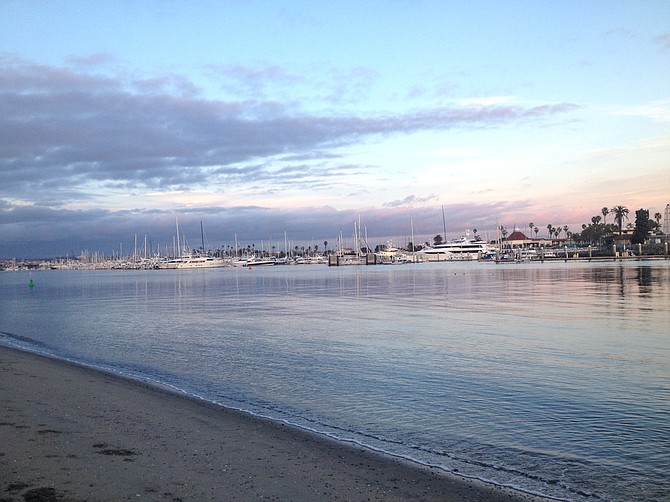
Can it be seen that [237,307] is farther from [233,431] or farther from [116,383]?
[233,431]

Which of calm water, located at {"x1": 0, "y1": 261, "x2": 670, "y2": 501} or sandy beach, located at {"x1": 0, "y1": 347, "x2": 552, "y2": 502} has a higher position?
sandy beach, located at {"x1": 0, "y1": 347, "x2": 552, "y2": 502}

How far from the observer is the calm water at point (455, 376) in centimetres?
1034

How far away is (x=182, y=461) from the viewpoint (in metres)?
9.43

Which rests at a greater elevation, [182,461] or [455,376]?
[182,461]

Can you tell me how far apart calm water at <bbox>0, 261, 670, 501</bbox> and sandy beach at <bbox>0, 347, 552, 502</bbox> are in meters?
1.02

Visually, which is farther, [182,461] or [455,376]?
[455,376]

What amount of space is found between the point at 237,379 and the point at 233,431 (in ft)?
21.6

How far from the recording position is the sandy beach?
26.5ft

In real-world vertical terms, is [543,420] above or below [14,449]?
below

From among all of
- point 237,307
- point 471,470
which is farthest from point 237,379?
point 237,307

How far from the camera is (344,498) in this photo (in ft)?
26.3

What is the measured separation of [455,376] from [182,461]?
1017 cm

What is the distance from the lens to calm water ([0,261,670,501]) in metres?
10.3

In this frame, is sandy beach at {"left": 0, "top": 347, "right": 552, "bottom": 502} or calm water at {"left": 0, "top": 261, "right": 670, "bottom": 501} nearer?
sandy beach at {"left": 0, "top": 347, "right": 552, "bottom": 502}
